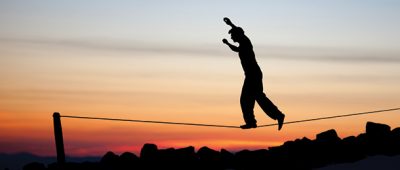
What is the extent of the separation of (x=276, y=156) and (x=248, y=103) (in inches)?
57.2

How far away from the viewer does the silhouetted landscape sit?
1455cm

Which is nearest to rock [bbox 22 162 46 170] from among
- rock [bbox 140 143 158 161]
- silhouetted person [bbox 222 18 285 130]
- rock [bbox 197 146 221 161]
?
rock [bbox 140 143 158 161]

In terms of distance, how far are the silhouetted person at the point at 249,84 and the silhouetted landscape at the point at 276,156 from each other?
1.04 meters

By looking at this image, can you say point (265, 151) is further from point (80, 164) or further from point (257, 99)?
point (80, 164)

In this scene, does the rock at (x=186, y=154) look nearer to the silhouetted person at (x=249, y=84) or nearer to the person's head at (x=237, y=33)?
the silhouetted person at (x=249, y=84)

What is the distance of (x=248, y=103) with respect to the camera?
45.2 feet

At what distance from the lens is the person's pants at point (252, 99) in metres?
13.6

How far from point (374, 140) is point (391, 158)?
31.6 inches

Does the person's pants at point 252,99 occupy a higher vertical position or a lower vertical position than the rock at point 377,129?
higher

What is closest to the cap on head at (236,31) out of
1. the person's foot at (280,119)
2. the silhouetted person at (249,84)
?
the silhouetted person at (249,84)

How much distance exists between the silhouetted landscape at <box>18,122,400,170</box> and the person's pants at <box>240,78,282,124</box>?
1.16 m

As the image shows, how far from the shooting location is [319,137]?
15.3m

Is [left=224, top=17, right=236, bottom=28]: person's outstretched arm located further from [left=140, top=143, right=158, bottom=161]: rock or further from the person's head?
[left=140, top=143, right=158, bottom=161]: rock

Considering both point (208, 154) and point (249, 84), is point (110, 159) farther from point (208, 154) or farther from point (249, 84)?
point (249, 84)
